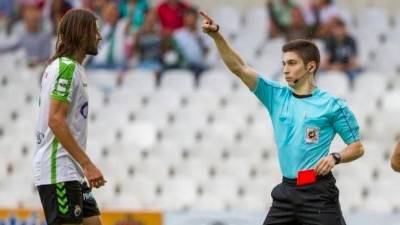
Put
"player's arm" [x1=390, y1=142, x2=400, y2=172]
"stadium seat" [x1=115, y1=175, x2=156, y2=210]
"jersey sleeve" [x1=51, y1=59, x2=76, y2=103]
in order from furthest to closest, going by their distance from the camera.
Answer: "stadium seat" [x1=115, y1=175, x2=156, y2=210]
"jersey sleeve" [x1=51, y1=59, x2=76, y2=103]
"player's arm" [x1=390, y1=142, x2=400, y2=172]

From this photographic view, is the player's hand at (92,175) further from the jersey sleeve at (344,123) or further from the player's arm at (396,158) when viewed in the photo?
the player's arm at (396,158)

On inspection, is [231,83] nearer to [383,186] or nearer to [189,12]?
[189,12]

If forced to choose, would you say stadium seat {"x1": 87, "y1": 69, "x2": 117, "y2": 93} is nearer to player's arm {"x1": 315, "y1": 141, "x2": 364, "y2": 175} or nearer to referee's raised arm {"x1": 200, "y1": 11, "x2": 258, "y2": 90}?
referee's raised arm {"x1": 200, "y1": 11, "x2": 258, "y2": 90}

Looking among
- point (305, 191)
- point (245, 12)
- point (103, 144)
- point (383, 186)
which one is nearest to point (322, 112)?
point (305, 191)

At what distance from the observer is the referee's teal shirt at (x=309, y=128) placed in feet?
24.9

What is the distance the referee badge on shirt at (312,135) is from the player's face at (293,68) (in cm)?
34

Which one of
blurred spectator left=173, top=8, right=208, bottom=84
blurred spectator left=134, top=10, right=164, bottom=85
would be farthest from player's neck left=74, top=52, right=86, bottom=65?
blurred spectator left=134, top=10, right=164, bottom=85

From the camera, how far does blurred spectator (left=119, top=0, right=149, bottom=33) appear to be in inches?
Answer: 605

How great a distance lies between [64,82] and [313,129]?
5.13 ft

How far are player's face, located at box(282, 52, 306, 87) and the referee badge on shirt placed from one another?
0.34 m

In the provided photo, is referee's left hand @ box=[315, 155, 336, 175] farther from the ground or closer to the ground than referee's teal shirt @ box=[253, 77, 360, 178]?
closer to the ground

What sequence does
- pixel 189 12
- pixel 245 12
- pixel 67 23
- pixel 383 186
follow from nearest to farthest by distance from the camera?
pixel 67 23
pixel 383 186
pixel 189 12
pixel 245 12

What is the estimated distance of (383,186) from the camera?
13109mm

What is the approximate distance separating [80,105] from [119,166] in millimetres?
6593
